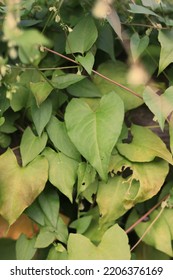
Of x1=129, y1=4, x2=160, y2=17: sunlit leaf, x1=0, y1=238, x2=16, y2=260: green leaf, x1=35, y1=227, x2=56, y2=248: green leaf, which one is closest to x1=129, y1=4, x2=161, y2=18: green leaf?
x1=129, y1=4, x2=160, y2=17: sunlit leaf

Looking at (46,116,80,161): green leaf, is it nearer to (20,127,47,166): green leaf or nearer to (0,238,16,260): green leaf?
(20,127,47,166): green leaf

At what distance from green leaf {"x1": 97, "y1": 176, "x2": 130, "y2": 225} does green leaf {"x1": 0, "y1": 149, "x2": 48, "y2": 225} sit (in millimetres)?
152

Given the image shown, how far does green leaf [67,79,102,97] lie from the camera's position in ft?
4.03

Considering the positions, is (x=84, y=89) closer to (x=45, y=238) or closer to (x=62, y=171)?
(x=62, y=171)

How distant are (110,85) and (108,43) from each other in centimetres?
11

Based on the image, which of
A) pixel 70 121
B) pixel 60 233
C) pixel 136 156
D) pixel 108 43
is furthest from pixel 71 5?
pixel 60 233

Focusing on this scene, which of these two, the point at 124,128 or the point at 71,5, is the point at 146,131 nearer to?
the point at 124,128

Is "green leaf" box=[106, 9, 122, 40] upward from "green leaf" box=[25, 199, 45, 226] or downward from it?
upward

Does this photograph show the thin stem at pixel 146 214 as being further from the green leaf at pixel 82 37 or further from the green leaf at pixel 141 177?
the green leaf at pixel 82 37

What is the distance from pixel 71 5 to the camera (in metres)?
1.27

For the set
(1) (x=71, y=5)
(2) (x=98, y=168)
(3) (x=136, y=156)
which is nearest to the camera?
(2) (x=98, y=168)

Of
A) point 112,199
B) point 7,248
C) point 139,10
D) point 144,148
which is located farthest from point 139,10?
point 7,248

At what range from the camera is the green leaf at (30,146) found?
117 centimetres

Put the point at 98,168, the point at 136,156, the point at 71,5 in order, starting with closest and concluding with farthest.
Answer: the point at 98,168, the point at 136,156, the point at 71,5
